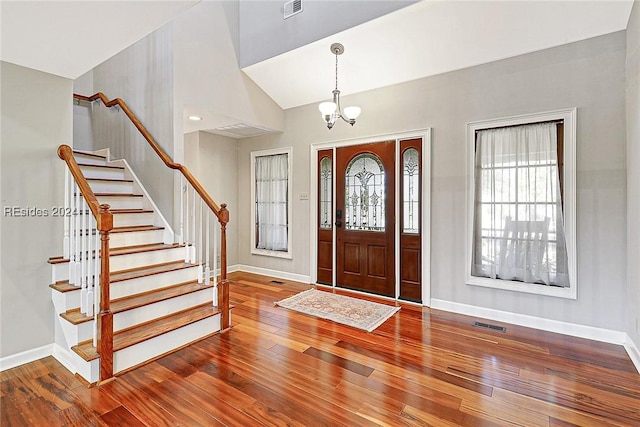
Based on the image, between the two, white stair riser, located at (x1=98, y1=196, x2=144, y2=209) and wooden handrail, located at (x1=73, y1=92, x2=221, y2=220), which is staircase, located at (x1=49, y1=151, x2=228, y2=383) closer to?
white stair riser, located at (x1=98, y1=196, x2=144, y2=209)

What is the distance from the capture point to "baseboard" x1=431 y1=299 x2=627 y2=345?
307 centimetres

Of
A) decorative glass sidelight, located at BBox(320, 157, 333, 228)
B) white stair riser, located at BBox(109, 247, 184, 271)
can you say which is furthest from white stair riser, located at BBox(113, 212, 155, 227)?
decorative glass sidelight, located at BBox(320, 157, 333, 228)

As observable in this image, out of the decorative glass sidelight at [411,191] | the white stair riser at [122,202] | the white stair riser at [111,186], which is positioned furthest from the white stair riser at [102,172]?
the decorative glass sidelight at [411,191]

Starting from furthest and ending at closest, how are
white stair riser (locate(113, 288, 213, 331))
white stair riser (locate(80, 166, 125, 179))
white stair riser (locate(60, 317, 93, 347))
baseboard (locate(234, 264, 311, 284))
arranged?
baseboard (locate(234, 264, 311, 284)), white stair riser (locate(80, 166, 125, 179)), white stair riser (locate(113, 288, 213, 331)), white stair riser (locate(60, 317, 93, 347))

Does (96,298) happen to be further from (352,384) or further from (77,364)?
(352,384)

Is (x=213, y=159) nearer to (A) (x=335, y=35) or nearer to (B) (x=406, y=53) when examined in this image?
(A) (x=335, y=35)

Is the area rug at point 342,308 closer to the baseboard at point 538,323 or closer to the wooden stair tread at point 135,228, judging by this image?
the baseboard at point 538,323

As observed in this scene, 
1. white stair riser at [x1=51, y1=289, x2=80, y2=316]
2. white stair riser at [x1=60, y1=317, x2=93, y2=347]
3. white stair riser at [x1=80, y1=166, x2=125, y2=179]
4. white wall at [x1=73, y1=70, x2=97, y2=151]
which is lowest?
white stair riser at [x1=60, y1=317, x2=93, y2=347]

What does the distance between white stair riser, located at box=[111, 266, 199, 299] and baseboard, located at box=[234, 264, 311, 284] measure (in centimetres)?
208

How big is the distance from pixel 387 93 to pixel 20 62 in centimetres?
376

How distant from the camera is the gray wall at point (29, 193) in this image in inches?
99.6

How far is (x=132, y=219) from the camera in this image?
378 cm

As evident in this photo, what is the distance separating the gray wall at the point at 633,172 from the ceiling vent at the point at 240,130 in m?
4.30

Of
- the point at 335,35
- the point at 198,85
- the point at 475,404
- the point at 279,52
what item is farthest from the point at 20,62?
the point at 475,404
